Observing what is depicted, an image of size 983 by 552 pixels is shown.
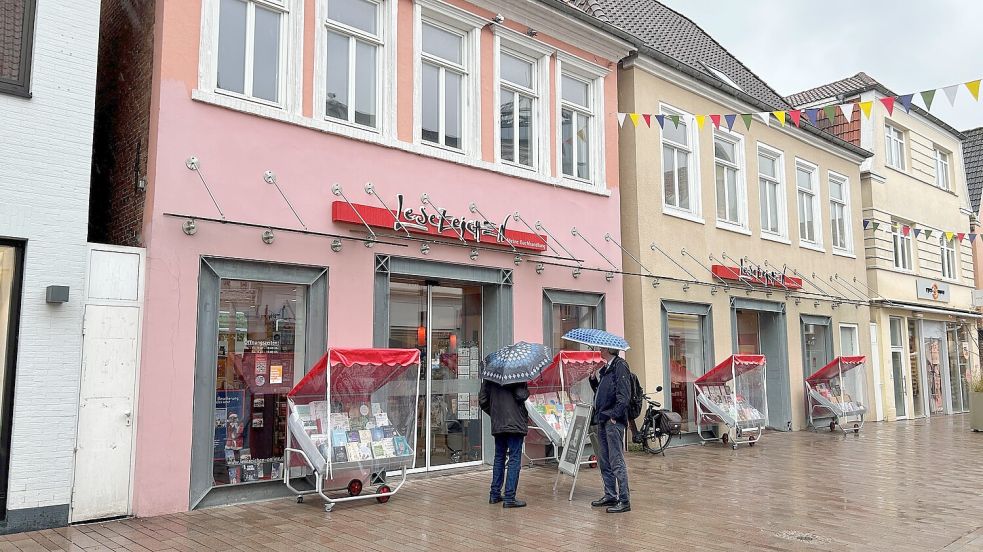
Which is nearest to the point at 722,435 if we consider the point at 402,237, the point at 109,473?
the point at 402,237

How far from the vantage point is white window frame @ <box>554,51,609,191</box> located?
12.8 meters

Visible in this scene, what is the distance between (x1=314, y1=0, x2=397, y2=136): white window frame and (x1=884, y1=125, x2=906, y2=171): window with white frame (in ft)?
56.8

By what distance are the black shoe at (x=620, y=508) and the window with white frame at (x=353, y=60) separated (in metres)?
5.65

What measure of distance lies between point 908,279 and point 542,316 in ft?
50.7

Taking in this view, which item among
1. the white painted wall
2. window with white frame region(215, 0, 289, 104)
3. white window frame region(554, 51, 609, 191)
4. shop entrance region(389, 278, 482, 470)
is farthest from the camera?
white window frame region(554, 51, 609, 191)

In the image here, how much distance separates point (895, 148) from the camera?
23.0 m

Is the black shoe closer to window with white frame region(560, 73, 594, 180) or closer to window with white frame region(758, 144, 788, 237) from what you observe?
window with white frame region(560, 73, 594, 180)

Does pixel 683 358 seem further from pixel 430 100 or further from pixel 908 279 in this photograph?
pixel 908 279

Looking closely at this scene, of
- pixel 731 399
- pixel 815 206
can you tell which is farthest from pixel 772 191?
pixel 731 399

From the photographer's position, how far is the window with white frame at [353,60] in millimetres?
9945

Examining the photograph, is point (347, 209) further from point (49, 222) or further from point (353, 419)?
point (49, 222)

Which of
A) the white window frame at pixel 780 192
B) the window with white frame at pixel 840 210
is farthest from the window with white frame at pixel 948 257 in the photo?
the white window frame at pixel 780 192

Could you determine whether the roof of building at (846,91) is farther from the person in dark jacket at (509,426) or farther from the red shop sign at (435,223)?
the person in dark jacket at (509,426)

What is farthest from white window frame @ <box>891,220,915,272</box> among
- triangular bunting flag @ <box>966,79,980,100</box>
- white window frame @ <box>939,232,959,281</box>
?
triangular bunting flag @ <box>966,79,980,100</box>
